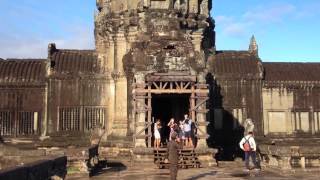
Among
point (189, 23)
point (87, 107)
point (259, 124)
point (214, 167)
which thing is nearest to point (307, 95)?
point (259, 124)

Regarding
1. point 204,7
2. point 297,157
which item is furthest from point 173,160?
point 204,7

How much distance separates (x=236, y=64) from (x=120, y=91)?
786cm

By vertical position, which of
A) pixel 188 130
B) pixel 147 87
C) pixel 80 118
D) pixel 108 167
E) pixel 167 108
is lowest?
pixel 108 167

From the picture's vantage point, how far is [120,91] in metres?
25.3

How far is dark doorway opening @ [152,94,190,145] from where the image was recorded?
24469 millimetres

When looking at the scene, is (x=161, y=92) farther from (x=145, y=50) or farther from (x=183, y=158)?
(x=183, y=158)

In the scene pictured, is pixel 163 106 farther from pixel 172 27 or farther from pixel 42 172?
pixel 42 172

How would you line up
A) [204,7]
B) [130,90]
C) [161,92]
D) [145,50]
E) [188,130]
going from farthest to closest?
[204,7]
[130,90]
[145,50]
[161,92]
[188,130]

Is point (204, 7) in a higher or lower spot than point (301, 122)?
higher

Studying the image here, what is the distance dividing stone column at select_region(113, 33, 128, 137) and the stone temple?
57 mm

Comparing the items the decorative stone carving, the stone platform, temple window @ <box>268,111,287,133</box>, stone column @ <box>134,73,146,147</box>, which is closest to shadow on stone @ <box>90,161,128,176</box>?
the stone platform

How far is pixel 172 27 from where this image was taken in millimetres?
23125

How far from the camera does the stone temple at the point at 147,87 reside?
2228 cm

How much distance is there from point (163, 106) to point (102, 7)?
6958 mm
